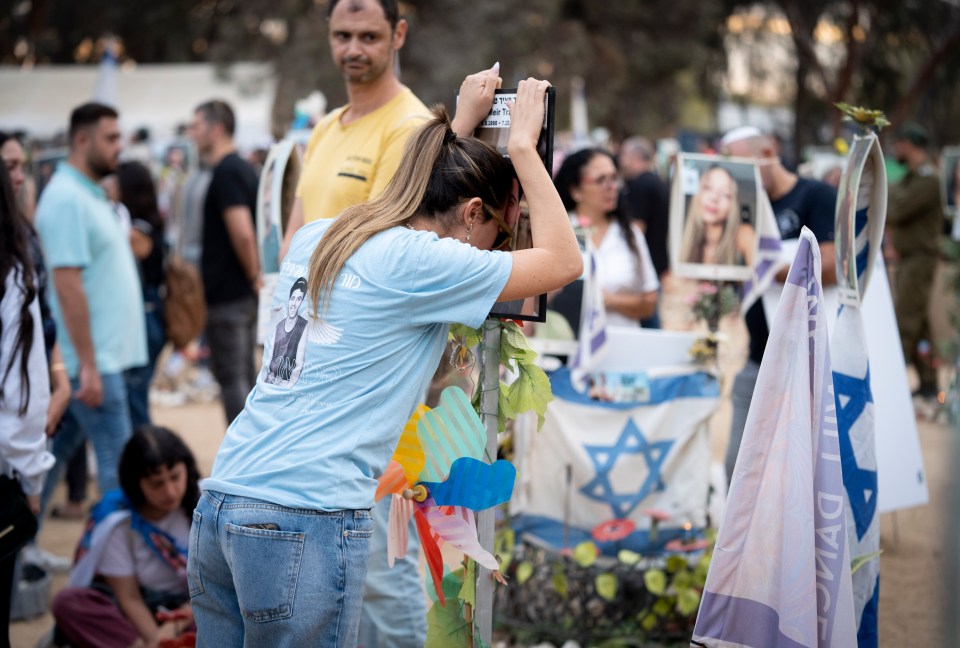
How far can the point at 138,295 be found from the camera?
530 centimetres

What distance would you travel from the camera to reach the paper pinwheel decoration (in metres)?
2.49

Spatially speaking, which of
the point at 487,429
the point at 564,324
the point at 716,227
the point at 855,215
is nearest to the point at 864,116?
the point at 855,215

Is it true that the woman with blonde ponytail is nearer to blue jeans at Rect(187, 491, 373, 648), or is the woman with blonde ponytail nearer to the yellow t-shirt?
blue jeans at Rect(187, 491, 373, 648)

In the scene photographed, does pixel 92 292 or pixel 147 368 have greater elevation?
pixel 92 292

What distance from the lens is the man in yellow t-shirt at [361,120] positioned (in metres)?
3.30

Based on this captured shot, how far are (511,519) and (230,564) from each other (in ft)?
7.92

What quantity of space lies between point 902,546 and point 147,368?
4.12 meters

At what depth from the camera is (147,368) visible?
6.21 metres

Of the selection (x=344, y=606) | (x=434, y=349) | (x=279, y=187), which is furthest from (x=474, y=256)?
(x=279, y=187)

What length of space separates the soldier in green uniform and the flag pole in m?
7.06

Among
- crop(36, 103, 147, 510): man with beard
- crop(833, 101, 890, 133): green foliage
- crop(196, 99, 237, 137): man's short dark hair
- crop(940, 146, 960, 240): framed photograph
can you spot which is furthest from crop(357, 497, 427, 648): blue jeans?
crop(940, 146, 960, 240): framed photograph

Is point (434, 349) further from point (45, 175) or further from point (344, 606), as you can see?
point (45, 175)

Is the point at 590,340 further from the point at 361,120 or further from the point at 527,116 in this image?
the point at 527,116

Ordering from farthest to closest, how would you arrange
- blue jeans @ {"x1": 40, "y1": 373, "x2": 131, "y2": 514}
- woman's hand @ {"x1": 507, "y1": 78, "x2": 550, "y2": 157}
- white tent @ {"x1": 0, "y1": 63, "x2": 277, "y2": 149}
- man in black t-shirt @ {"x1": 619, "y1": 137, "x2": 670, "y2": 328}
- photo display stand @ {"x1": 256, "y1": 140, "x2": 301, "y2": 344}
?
white tent @ {"x1": 0, "y1": 63, "x2": 277, "y2": 149} → man in black t-shirt @ {"x1": 619, "y1": 137, "x2": 670, "y2": 328} → blue jeans @ {"x1": 40, "y1": 373, "x2": 131, "y2": 514} → photo display stand @ {"x1": 256, "y1": 140, "x2": 301, "y2": 344} → woman's hand @ {"x1": 507, "y1": 78, "x2": 550, "y2": 157}
